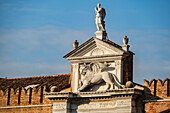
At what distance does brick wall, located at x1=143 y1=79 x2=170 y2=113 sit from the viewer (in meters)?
32.5

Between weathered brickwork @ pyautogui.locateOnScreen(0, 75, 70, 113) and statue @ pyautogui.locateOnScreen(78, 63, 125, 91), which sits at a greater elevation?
statue @ pyautogui.locateOnScreen(78, 63, 125, 91)

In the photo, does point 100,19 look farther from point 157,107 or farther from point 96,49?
point 157,107

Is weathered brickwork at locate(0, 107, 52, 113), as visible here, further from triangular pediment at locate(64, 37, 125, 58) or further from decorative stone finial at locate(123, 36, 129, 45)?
decorative stone finial at locate(123, 36, 129, 45)

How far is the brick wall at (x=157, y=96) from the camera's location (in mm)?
32500

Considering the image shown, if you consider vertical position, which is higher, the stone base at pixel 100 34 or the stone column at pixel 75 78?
the stone base at pixel 100 34

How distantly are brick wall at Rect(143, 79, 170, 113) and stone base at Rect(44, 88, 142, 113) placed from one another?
503 mm

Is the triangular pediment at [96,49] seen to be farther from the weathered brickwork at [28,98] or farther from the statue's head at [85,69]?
the weathered brickwork at [28,98]

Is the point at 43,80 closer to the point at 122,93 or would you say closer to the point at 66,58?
the point at 66,58

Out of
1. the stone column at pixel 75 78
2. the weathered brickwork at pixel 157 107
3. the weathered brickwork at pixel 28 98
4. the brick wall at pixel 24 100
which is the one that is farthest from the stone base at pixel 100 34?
the weathered brickwork at pixel 157 107

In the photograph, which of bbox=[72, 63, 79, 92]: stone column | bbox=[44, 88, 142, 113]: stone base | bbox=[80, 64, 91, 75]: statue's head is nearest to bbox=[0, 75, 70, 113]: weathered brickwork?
bbox=[72, 63, 79, 92]: stone column

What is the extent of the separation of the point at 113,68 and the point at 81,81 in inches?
78.1

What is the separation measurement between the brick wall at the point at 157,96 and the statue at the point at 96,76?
4.90 feet

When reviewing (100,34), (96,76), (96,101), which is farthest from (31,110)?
(100,34)

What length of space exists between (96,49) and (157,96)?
4365 mm
